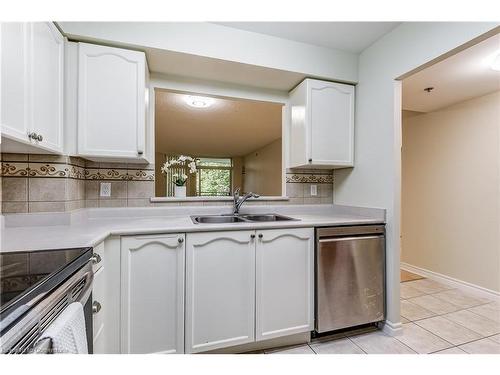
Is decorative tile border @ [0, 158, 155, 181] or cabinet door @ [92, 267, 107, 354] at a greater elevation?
decorative tile border @ [0, 158, 155, 181]

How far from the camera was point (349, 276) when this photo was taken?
174 centimetres

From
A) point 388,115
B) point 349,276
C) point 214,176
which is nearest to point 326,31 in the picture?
point 388,115

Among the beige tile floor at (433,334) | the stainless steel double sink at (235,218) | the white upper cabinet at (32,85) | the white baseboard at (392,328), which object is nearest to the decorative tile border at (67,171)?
the white upper cabinet at (32,85)

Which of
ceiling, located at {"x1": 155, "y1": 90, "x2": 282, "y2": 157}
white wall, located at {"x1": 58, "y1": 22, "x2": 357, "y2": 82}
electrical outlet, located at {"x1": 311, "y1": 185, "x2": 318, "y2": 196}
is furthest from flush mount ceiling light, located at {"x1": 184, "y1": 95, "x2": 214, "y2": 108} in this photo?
electrical outlet, located at {"x1": 311, "y1": 185, "x2": 318, "y2": 196}

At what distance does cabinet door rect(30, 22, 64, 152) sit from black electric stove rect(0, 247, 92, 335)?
0.73m

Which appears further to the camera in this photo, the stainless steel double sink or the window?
the window

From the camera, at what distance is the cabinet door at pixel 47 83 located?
1.21 m

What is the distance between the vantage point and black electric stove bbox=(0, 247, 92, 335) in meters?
0.54

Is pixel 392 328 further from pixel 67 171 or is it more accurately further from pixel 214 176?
pixel 214 176

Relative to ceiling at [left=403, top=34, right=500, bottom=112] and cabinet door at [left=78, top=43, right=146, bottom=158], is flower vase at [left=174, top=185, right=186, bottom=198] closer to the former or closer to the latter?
cabinet door at [left=78, top=43, right=146, bottom=158]

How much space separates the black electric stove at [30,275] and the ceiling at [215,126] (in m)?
1.98

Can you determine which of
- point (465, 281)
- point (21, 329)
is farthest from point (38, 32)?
point (465, 281)

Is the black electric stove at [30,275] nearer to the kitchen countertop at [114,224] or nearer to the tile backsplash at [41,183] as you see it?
the kitchen countertop at [114,224]
